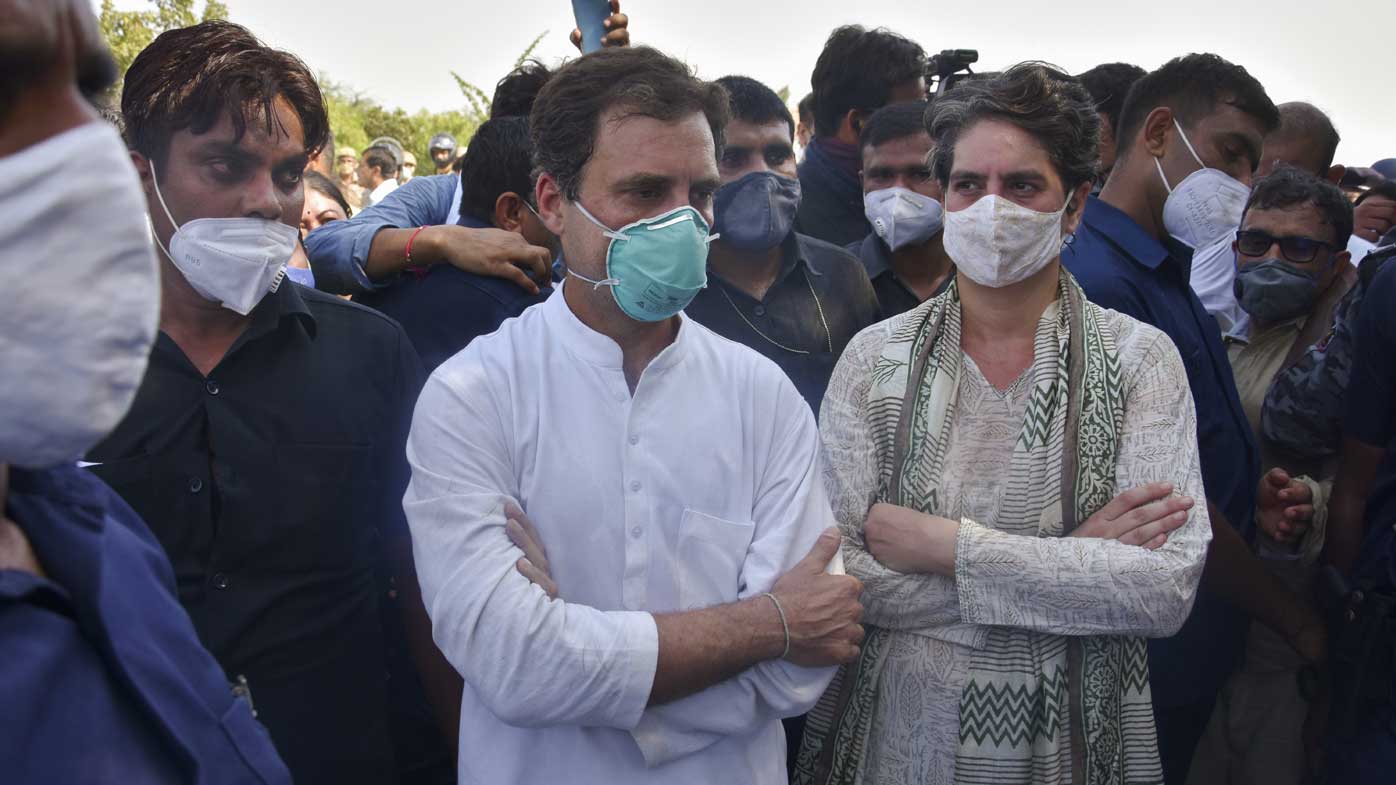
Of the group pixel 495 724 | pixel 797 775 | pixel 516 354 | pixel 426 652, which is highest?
pixel 516 354

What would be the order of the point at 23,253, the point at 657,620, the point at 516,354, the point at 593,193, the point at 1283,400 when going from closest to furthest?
1. the point at 23,253
2. the point at 657,620
3. the point at 516,354
4. the point at 593,193
5. the point at 1283,400

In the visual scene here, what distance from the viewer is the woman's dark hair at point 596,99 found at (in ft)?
7.88

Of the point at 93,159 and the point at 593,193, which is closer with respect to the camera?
the point at 93,159

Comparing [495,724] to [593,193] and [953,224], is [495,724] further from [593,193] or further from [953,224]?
[953,224]

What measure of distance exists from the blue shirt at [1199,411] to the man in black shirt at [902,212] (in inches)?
30.5

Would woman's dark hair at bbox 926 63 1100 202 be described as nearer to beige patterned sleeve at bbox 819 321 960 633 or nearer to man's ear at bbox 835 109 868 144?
beige patterned sleeve at bbox 819 321 960 633

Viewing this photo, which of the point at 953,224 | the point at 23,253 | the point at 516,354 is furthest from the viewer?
the point at 953,224

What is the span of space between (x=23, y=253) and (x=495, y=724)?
1392 millimetres

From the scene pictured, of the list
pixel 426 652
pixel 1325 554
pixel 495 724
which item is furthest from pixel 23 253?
pixel 1325 554

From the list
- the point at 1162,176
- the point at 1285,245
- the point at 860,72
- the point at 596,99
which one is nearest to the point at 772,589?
the point at 596,99

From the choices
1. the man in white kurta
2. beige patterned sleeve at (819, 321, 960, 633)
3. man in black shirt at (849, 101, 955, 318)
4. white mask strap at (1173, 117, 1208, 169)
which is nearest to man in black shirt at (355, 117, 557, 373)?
the man in white kurta

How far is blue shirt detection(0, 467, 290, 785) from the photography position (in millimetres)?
1116

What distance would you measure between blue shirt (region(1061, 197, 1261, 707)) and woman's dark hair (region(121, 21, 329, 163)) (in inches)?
92.4

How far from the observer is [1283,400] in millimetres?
3479
